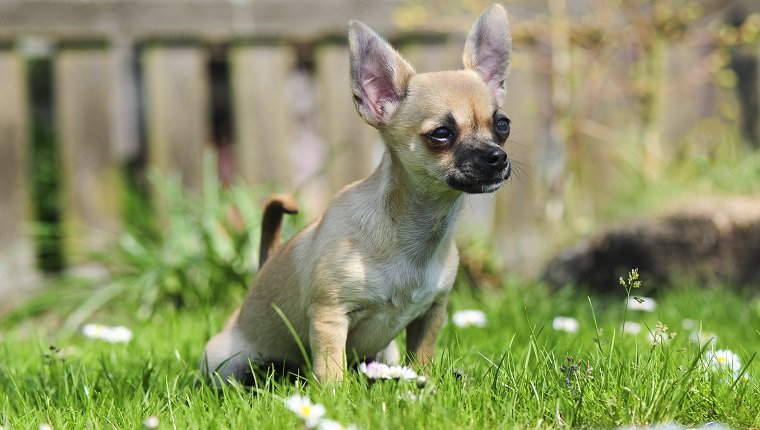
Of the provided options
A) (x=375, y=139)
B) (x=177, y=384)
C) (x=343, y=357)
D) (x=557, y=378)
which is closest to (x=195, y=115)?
(x=375, y=139)

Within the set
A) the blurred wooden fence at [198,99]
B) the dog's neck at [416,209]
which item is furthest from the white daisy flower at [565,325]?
the blurred wooden fence at [198,99]

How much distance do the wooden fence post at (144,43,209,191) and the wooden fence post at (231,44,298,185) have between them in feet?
0.86

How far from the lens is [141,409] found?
2775mm

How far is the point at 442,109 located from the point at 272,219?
0.93m

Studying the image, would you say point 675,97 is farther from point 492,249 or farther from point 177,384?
point 177,384

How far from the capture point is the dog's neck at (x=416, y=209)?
288 centimetres

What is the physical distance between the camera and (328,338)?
2.79 metres

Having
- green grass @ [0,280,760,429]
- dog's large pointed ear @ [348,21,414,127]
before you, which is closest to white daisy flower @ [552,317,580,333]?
green grass @ [0,280,760,429]

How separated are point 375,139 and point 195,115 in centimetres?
121

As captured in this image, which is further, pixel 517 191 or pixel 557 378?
pixel 517 191

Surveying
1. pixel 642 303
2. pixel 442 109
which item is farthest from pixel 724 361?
pixel 442 109

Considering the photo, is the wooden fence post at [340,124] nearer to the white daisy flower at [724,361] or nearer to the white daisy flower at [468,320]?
the white daisy flower at [468,320]

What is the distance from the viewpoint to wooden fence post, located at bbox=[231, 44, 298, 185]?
6246 mm

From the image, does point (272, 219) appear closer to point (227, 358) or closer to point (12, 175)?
point (227, 358)
